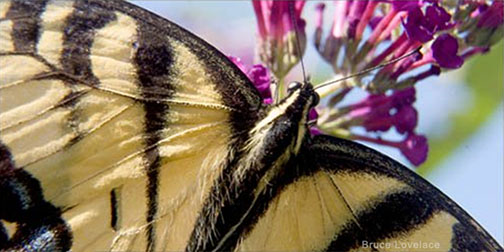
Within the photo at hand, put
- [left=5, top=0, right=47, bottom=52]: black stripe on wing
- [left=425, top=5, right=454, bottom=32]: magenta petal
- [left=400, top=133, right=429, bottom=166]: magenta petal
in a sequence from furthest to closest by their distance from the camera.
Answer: [left=400, top=133, right=429, bottom=166]: magenta petal → [left=425, top=5, right=454, bottom=32]: magenta petal → [left=5, top=0, right=47, bottom=52]: black stripe on wing

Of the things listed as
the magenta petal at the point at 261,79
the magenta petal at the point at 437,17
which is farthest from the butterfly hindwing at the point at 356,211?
the magenta petal at the point at 437,17

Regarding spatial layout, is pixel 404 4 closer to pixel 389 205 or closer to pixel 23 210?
pixel 389 205

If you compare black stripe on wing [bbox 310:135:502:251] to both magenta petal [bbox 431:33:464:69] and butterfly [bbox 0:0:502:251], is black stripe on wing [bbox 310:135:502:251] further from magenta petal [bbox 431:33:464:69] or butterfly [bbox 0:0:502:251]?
magenta petal [bbox 431:33:464:69]

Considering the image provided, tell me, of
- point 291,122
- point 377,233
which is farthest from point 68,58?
point 377,233

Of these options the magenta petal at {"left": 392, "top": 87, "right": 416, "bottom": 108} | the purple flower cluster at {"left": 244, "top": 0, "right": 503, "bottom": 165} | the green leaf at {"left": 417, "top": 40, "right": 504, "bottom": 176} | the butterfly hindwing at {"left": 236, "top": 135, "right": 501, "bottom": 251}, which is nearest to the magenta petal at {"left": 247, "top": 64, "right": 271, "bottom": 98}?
the purple flower cluster at {"left": 244, "top": 0, "right": 503, "bottom": 165}

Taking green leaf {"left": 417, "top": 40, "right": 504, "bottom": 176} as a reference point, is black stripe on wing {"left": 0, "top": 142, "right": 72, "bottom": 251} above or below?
below

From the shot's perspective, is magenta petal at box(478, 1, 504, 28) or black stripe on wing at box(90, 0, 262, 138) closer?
black stripe on wing at box(90, 0, 262, 138)

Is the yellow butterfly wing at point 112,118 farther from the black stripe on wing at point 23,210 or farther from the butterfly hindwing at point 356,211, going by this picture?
the butterfly hindwing at point 356,211
